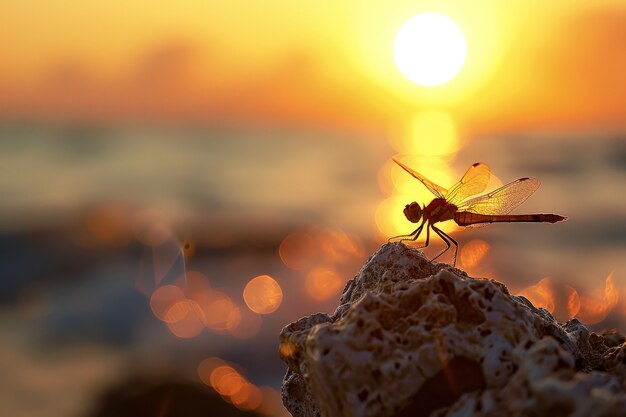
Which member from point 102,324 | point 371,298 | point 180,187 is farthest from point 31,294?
point 371,298

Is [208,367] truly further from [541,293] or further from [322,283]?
[541,293]

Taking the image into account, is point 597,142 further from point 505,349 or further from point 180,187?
point 505,349

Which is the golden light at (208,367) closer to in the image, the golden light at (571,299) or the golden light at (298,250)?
the golden light at (298,250)

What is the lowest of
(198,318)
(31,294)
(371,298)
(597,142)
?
(597,142)

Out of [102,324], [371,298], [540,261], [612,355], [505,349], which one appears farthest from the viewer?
[540,261]

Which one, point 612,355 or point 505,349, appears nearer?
point 505,349

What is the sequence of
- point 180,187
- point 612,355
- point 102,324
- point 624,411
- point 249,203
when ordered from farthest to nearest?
point 180,187 < point 249,203 < point 102,324 < point 612,355 < point 624,411

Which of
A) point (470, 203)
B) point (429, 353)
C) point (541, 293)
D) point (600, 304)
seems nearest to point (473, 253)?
point (541, 293)
